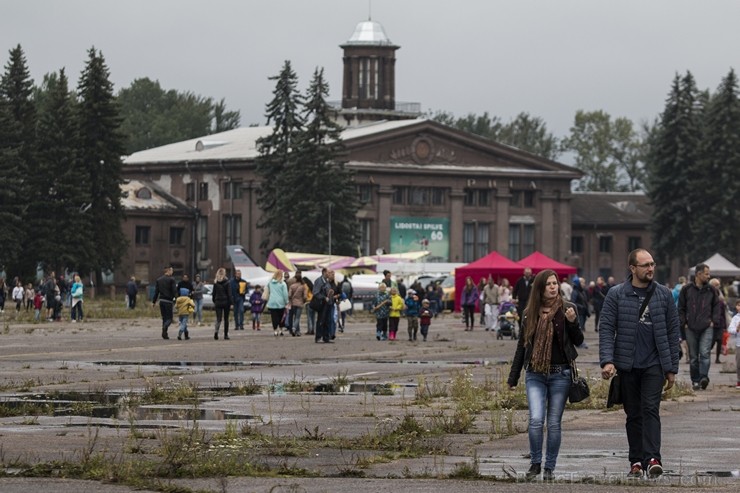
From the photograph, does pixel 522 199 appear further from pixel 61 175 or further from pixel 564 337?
pixel 564 337

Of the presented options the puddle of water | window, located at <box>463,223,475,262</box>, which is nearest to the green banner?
window, located at <box>463,223,475,262</box>

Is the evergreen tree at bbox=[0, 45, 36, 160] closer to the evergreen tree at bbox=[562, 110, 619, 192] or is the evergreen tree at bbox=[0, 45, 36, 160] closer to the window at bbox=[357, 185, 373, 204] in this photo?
the window at bbox=[357, 185, 373, 204]

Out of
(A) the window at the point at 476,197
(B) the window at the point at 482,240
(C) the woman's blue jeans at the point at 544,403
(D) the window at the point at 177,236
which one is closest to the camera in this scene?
(C) the woman's blue jeans at the point at 544,403

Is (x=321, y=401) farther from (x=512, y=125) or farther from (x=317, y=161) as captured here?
(x=512, y=125)

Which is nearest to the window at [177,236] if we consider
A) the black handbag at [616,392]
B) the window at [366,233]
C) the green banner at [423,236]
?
the window at [366,233]

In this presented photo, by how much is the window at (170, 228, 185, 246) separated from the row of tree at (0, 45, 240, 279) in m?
21.8

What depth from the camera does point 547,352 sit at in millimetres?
13922

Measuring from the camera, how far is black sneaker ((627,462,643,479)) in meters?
13.6

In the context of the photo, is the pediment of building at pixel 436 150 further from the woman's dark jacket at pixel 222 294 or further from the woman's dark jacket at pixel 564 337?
the woman's dark jacket at pixel 564 337

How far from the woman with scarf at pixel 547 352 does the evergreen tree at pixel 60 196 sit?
73426mm

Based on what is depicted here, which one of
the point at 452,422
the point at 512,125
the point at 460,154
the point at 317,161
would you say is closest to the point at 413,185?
the point at 460,154

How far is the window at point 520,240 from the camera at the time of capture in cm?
11756

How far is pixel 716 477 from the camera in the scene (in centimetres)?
1365

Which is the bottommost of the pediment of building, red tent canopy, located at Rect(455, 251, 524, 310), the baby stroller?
the baby stroller
